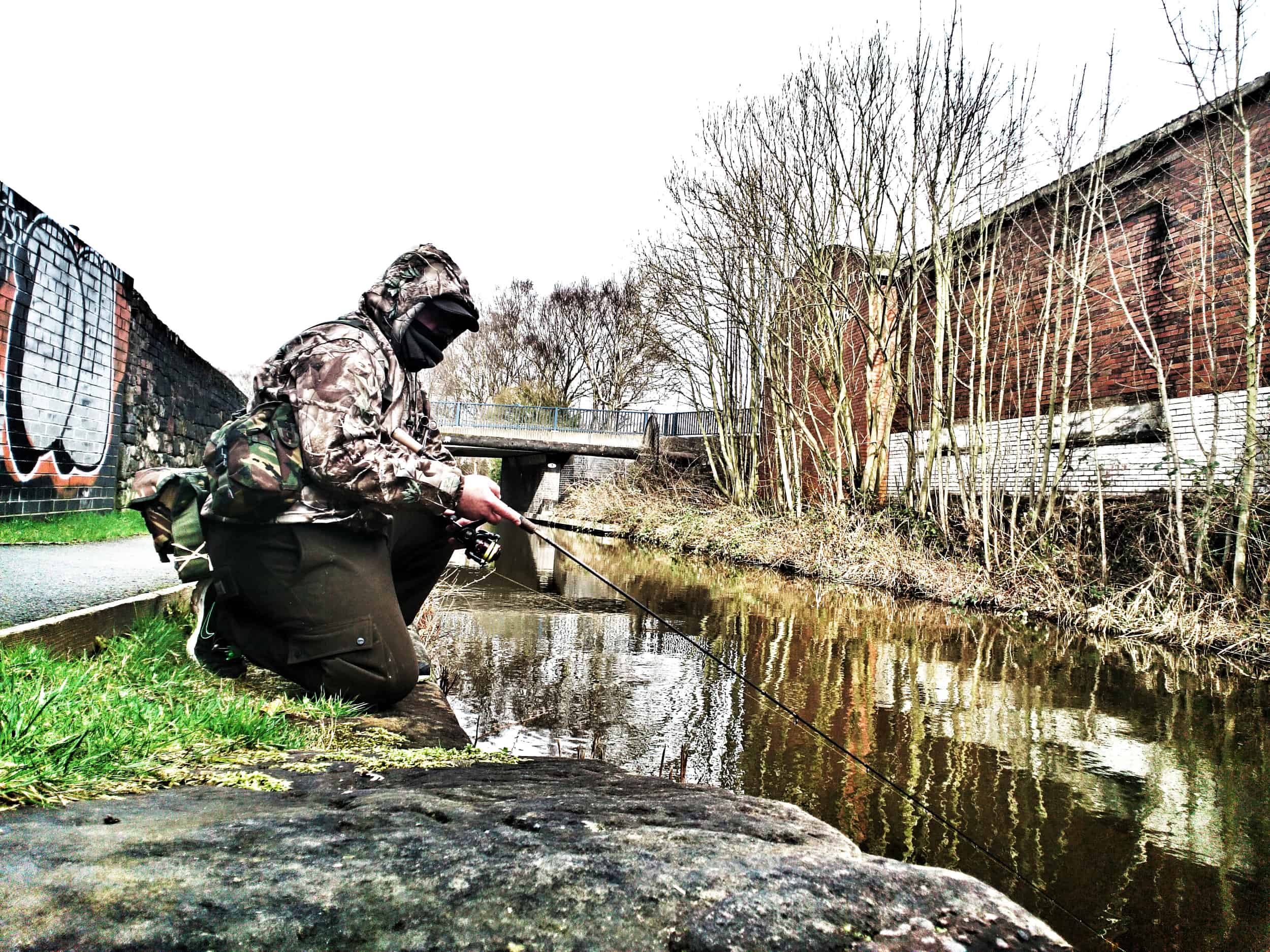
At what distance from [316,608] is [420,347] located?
1143mm

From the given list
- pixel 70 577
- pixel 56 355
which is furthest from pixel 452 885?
pixel 56 355

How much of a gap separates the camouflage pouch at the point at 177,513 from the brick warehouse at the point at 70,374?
6112 millimetres

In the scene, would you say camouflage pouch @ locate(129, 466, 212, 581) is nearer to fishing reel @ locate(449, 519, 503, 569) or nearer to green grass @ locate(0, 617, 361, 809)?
green grass @ locate(0, 617, 361, 809)

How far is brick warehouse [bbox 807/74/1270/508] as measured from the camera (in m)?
8.16

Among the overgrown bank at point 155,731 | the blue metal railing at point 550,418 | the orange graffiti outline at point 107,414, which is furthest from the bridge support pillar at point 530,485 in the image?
the overgrown bank at point 155,731

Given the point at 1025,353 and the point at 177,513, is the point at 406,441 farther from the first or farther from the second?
the point at 1025,353

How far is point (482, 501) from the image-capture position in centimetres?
301

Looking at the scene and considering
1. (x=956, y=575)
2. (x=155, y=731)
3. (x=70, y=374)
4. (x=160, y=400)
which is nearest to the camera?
(x=155, y=731)

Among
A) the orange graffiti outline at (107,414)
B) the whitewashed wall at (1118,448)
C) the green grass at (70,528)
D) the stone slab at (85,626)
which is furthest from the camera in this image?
the whitewashed wall at (1118,448)

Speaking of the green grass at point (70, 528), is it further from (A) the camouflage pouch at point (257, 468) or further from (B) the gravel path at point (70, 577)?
(A) the camouflage pouch at point (257, 468)

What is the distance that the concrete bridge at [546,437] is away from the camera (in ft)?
93.0

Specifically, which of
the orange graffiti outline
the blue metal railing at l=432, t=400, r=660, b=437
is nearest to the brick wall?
the orange graffiti outline

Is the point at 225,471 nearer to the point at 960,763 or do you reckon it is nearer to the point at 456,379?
the point at 960,763

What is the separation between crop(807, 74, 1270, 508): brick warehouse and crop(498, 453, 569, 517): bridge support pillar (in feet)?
74.8
